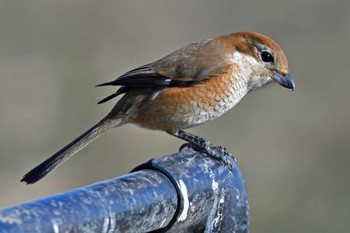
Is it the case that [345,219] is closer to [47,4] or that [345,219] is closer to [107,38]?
[107,38]

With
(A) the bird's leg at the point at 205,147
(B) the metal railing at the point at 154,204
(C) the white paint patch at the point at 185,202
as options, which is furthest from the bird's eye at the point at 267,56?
(C) the white paint patch at the point at 185,202

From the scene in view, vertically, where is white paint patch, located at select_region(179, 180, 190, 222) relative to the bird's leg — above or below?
below

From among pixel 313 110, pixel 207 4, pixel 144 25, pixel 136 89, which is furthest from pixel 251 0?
pixel 136 89

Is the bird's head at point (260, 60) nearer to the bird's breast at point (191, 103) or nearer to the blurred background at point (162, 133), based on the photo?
the bird's breast at point (191, 103)

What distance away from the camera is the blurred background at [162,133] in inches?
347

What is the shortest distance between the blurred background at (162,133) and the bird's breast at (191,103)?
10.7 feet

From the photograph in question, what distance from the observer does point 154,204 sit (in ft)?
8.33

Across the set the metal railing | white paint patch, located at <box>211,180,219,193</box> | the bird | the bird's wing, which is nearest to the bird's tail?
the bird

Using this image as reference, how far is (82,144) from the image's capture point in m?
4.88

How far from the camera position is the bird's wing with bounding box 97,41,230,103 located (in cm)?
514

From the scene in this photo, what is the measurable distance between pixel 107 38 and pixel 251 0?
316 centimetres

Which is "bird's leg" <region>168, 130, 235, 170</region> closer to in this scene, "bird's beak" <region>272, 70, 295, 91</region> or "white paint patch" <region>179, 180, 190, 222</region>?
"white paint patch" <region>179, 180, 190, 222</region>

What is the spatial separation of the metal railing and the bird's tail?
1.47 metres

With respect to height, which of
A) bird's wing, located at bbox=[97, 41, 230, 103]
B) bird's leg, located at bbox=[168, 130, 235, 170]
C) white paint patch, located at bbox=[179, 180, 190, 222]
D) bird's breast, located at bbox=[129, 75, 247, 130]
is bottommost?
white paint patch, located at bbox=[179, 180, 190, 222]
